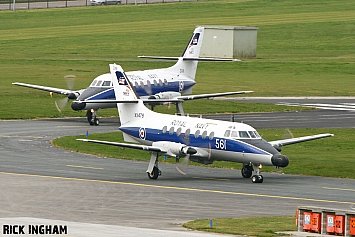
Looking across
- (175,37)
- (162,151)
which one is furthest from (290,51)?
(162,151)

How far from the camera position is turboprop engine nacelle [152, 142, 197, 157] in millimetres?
48375

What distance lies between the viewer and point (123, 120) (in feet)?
174

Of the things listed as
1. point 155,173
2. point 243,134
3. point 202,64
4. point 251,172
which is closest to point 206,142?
point 243,134

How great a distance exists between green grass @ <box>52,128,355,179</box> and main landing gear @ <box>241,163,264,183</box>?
12.1 ft

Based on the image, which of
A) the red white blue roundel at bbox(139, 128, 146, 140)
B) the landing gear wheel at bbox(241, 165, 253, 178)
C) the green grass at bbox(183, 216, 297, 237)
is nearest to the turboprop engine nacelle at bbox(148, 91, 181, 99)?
the red white blue roundel at bbox(139, 128, 146, 140)

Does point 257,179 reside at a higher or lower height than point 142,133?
lower

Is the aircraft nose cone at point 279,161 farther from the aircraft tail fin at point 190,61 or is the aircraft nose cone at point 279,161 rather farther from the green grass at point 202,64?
the aircraft tail fin at point 190,61

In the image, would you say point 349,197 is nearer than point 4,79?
Yes

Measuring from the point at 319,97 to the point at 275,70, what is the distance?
2485 centimetres

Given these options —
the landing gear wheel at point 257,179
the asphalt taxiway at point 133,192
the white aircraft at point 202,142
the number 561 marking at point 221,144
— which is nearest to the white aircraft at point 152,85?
the asphalt taxiway at point 133,192

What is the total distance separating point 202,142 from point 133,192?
5552 mm

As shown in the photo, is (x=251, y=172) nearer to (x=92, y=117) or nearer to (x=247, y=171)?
(x=247, y=171)

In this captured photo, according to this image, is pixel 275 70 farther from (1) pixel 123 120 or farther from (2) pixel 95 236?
(2) pixel 95 236

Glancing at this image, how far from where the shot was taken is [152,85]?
252 ft
